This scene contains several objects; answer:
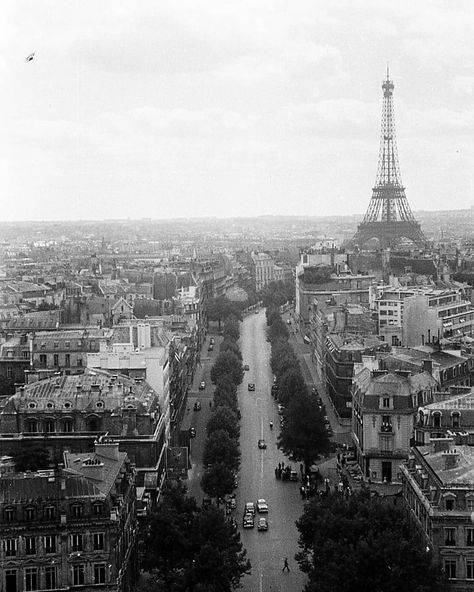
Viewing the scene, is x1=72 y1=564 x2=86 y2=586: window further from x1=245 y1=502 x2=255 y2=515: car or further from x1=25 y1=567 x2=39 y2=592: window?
x1=245 y1=502 x2=255 y2=515: car

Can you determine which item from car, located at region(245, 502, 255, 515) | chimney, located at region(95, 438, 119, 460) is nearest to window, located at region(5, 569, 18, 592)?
chimney, located at region(95, 438, 119, 460)

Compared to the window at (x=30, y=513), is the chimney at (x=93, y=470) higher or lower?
higher

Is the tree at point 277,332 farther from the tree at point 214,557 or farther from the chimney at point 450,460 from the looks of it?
the tree at point 214,557

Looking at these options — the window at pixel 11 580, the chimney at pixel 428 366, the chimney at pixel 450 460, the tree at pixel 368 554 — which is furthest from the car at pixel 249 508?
the window at pixel 11 580

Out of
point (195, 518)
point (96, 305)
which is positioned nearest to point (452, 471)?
point (195, 518)

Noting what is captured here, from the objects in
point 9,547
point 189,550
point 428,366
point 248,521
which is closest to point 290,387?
point 428,366

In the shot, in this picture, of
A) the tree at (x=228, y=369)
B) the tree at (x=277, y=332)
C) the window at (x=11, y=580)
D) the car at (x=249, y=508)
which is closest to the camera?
the window at (x=11, y=580)
